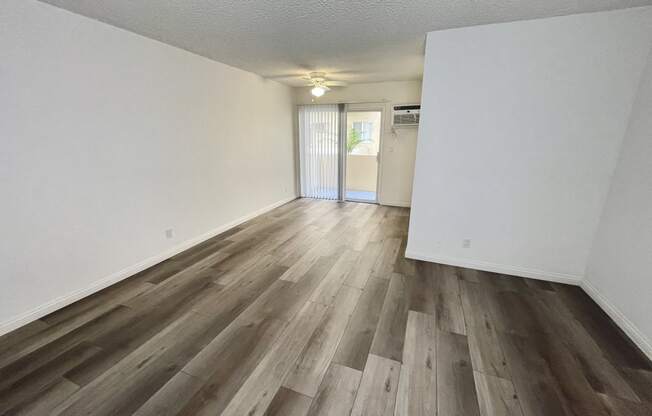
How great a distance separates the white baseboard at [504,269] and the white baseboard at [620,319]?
0.13 meters

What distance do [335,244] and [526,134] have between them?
2.46 m

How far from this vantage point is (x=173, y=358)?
1746mm

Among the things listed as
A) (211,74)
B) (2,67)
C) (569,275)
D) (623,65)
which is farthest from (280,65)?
(569,275)

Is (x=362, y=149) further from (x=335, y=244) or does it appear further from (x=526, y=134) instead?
(x=526, y=134)

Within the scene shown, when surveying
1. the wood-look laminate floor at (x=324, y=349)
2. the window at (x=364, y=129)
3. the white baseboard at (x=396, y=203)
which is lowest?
the wood-look laminate floor at (x=324, y=349)

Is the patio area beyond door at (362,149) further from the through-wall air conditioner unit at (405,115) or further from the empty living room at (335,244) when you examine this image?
the empty living room at (335,244)

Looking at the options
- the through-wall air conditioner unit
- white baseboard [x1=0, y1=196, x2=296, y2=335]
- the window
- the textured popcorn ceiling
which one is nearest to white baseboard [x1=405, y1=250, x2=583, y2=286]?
the textured popcorn ceiling

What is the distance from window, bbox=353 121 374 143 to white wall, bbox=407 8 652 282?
191 inches

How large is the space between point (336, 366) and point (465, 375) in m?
0.81

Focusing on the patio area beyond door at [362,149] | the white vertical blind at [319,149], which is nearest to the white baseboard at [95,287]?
the white vertical blind at [319,149]

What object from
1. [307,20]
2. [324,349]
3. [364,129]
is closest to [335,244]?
[324,349]

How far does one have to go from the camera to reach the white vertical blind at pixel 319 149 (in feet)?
19.1

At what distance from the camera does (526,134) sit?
2.54m

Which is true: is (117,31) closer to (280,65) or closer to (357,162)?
(280,65)
